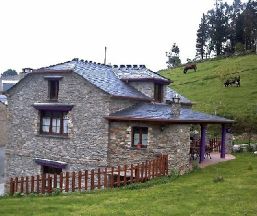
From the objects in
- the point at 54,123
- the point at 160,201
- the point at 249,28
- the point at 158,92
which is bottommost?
the point at 160,201

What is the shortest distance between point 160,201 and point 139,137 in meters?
8.26

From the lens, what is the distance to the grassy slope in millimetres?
44062

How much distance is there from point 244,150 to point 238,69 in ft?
99.1

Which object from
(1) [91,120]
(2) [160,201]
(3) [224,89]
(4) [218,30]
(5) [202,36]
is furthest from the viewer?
(5) [202,36]

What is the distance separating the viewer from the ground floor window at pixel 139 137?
22656 mm

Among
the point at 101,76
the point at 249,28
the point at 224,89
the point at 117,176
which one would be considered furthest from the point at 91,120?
the point at 249,28

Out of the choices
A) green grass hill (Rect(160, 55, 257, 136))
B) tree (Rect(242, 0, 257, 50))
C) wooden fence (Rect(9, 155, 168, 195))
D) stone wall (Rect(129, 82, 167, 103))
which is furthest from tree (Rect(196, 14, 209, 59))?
wooden fence (Rect(9, 155, 168, 195))

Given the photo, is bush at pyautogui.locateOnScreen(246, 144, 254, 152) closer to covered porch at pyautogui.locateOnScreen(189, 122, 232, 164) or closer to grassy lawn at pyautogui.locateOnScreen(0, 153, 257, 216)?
covered porch at pyautogui.locateOnScreen(189, 122, 232, 164)

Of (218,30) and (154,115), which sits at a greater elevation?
(218,30)

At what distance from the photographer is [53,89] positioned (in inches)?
1051

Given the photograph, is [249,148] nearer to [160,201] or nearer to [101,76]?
[101,76]

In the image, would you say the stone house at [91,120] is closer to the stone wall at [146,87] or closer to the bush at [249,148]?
the stone wall at [146,87]

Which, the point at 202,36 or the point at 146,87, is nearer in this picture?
the point at 146,87

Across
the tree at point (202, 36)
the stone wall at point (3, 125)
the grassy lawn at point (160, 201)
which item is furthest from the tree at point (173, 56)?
the grassy lawn at point (160, 201)
